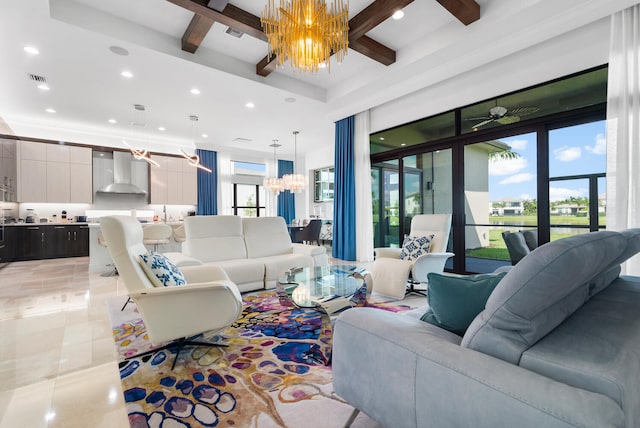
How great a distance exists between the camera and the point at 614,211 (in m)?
2.98

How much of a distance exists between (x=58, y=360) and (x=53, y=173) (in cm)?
653

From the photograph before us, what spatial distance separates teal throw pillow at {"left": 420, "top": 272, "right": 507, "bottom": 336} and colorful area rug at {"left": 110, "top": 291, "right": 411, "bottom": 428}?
667 mm

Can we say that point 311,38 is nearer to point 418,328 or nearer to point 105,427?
point 418,328

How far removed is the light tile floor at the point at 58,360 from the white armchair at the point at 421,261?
291mm

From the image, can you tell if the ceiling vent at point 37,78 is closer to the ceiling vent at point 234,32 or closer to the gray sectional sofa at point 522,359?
the ceiling vent at point 234,32

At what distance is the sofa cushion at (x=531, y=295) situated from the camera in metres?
0.82

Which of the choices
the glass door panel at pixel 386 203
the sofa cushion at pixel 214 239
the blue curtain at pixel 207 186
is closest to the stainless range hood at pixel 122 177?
the blue curtain at pixel 207 186

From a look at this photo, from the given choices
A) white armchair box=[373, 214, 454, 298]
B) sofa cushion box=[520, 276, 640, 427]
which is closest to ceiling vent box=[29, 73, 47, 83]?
white armchair box=[373, 214, 454, 298]

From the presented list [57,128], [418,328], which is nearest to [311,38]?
[418,328]

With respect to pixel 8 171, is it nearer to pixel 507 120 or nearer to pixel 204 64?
pixel 204 64

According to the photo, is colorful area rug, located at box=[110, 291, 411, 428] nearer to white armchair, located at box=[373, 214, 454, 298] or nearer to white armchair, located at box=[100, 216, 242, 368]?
white armchair, located at box=[100, 216, 242, 368]

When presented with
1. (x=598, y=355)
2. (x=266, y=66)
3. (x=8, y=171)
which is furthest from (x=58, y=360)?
(x=8, y=171)

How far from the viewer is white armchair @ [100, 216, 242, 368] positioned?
5.86 feet

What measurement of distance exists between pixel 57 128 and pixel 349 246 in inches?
286
